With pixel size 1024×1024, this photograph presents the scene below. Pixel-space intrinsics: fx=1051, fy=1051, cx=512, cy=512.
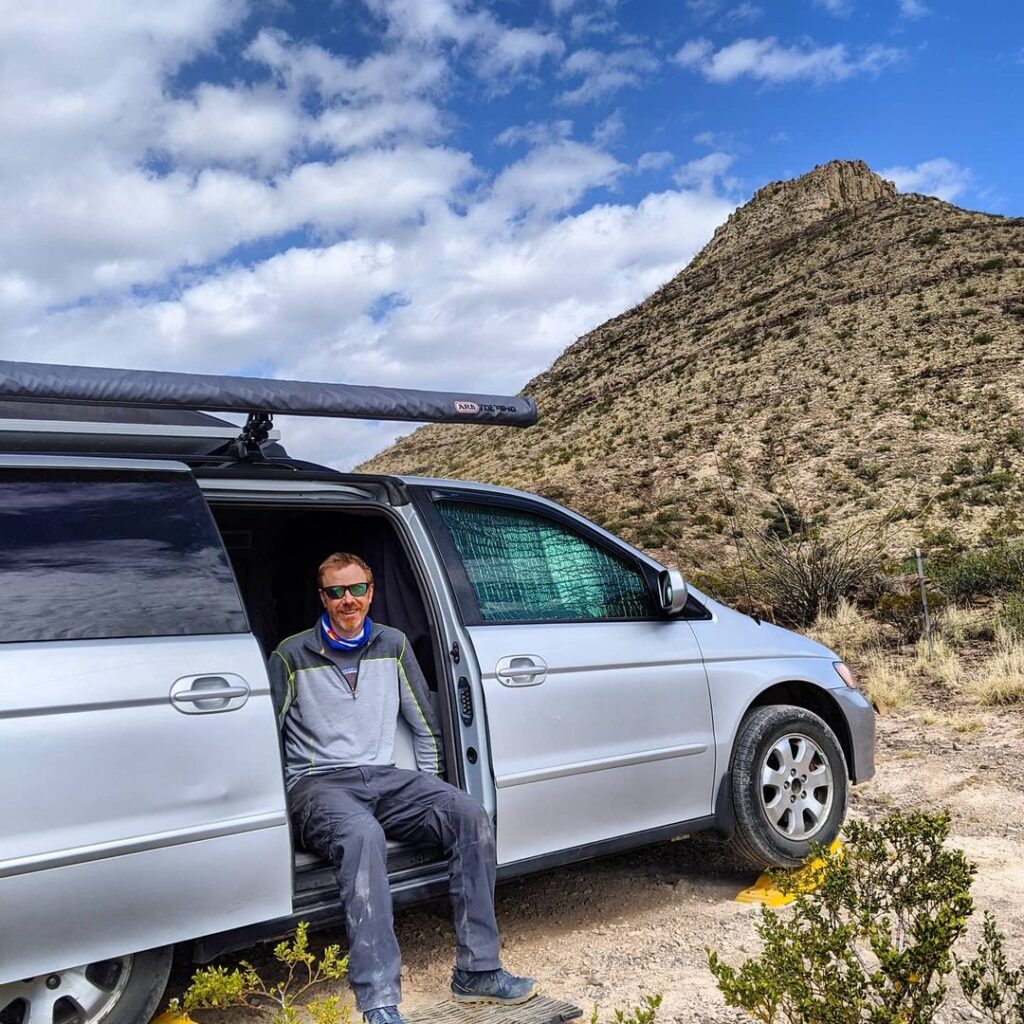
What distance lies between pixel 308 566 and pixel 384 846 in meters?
1.66

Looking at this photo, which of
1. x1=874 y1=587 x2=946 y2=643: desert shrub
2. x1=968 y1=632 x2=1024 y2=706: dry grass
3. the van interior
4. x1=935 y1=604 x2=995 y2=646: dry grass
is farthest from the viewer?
x1=874 y1=587 x2=946 y2=643: desert shrub

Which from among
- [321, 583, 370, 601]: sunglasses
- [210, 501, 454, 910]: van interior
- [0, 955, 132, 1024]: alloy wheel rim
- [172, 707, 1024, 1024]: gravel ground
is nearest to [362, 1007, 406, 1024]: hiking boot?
[172, 707, 1024, 1024]: gravel ground

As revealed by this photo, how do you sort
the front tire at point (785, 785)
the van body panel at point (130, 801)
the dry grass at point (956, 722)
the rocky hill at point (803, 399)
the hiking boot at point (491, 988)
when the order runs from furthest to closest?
1. the rocky hill at point (803, 399)
2. the dry grass at point (956, 722)
3. the front tire at point (785, 785)
4. the hiking boot at point (491, 988)
5. the van body panel at point (130, 801)

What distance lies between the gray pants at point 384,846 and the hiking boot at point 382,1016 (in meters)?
0.02

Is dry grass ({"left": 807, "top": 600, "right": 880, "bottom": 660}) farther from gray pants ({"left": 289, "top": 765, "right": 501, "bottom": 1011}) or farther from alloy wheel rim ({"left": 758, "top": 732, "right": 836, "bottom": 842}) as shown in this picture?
gray pants ({"left": 289, "top": 765, "right": 501, "bottom": 1011})

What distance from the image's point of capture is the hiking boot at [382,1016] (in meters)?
3.17

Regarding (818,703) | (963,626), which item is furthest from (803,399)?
(818,703)

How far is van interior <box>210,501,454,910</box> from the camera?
4426 mm

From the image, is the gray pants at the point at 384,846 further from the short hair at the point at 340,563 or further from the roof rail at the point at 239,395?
the roof rail at the point at 239,395

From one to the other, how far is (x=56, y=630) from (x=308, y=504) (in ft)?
4.12

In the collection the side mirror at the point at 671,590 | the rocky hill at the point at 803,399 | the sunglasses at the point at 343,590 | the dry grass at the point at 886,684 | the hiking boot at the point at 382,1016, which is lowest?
the dry grass at the point at 886,684

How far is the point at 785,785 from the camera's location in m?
4.89

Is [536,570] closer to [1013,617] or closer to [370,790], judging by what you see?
[370,790]

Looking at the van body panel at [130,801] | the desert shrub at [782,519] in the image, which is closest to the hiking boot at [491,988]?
the van body panel at [130,801]
